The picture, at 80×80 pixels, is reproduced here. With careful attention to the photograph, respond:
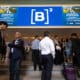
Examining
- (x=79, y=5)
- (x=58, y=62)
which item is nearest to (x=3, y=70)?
(x=58, y=62)

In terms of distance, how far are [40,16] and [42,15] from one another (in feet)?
0.36

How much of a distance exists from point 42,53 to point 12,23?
5080 mm

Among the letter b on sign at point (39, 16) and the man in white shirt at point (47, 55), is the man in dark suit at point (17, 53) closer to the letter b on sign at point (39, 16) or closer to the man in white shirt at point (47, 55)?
the man in white shirt at point (47, 55)

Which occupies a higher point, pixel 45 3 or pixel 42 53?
pixel 45 3

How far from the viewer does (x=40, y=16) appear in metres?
14.0

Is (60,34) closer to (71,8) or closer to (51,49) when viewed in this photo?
(71,8)

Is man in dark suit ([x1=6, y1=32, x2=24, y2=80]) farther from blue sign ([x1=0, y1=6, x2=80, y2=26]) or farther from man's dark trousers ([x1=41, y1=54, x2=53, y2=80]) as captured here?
blue sign ([x1=0, y1=6, x2=80, y2=26])

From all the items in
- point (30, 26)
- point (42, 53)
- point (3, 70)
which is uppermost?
point (30, 26)

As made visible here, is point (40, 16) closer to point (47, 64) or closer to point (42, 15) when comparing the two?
point (42, 15)

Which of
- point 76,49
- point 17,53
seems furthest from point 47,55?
point 76,49

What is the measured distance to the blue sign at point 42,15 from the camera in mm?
13883

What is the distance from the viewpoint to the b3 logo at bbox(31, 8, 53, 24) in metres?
13.9

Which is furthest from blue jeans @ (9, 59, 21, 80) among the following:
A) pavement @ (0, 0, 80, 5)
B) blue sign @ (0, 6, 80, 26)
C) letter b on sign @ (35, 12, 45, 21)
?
pavement @ (0, 0, 80, 5)

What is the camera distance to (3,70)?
11.4 m
